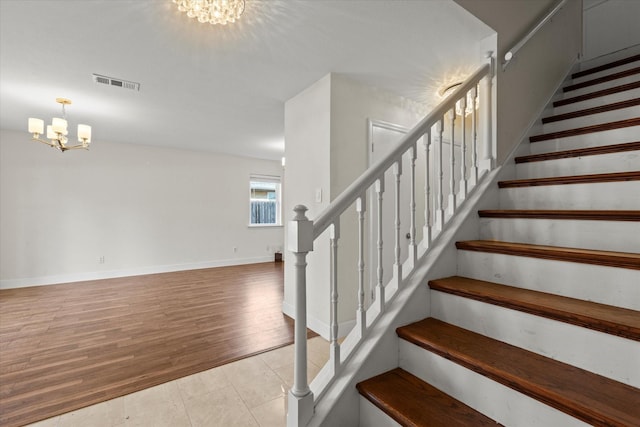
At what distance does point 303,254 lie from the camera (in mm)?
1092

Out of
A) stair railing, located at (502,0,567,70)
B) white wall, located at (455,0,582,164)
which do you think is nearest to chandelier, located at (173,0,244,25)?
white wall, located at (455,0,582,164)

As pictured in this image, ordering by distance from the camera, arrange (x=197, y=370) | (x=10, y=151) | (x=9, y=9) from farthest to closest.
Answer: (x=10, y=151)
(x=197, y=370)
(x=9, y=9)

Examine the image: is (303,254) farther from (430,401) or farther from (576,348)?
(576,348)

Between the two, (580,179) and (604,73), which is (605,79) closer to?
(604,73)

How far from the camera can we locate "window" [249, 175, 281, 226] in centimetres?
690

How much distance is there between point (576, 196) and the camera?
1.54 metres

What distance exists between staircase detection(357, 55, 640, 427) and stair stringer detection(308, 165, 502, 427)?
0.15 ft

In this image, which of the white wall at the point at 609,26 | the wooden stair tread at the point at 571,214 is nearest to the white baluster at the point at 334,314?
the wooden stair tread at the point at 571,214

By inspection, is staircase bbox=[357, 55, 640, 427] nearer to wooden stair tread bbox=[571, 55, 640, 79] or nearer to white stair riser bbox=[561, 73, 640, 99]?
white stair riser bbox=[561, 73, 640, 99]

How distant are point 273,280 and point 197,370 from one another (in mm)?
2881

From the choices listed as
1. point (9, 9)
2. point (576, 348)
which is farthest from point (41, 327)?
point (576, 348)

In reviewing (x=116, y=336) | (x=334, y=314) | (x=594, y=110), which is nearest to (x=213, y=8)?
(x=334, y=314)

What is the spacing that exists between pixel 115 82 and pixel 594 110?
4.15 m

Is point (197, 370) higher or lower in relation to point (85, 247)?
lower
